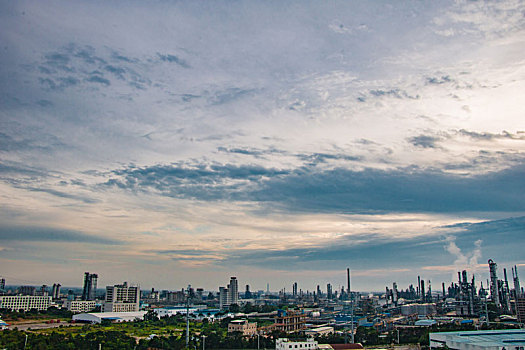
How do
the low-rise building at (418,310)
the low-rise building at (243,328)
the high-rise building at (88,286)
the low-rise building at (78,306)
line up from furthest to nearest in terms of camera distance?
the high-rise building at (88,286) → the low-rise building at (418,310) → the low-rise building at (78,306) → the low-rise building at (243,328)

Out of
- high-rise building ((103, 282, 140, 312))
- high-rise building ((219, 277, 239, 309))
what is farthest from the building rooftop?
high-rise building ((219, 277, 239, 309))

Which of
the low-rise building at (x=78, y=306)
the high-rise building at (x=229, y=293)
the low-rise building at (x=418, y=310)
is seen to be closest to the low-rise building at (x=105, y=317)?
the low-rise building at (x=78, y=306)

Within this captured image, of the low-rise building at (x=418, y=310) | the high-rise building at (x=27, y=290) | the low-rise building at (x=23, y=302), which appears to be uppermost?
the high-rise building at (x=27, y=290)

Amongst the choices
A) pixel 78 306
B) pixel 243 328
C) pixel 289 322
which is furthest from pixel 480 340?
pixel 78 306

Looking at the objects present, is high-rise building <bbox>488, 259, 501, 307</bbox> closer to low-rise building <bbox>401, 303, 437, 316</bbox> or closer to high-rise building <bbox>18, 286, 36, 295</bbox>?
low-rise building <bbox>401, 303, 437, 316</bbox>

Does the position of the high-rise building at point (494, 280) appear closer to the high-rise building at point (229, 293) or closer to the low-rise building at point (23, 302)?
the high-rise building at point (229, 293)

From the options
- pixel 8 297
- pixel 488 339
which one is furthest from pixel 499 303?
pixel 8 297
